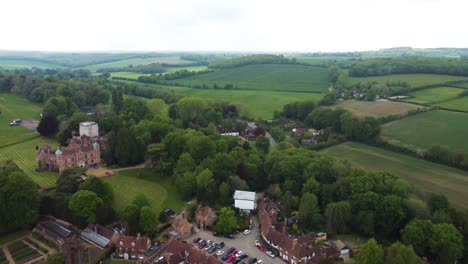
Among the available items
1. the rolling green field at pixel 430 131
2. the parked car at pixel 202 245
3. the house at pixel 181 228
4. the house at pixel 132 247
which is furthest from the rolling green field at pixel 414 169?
the house at pixel 132 247

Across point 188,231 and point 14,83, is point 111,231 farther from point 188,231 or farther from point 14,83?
point 14,83

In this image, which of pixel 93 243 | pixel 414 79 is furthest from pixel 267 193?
pixel 414 79

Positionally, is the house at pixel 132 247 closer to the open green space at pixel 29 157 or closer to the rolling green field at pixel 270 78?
the open green space at pixel 29 157

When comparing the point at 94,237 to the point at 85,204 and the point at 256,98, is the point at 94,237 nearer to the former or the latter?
the point at 85,204

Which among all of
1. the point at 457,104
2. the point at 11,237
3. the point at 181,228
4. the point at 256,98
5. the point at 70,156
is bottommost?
the point at 11,237

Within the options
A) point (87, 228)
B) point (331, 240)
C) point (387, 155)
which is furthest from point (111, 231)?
point (387, 155)

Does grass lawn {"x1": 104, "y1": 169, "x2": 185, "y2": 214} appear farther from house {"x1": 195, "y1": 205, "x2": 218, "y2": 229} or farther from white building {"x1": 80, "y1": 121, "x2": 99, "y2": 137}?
white building {"x1": 80, "y1": 121, "x2": 99, "y2": 137}
